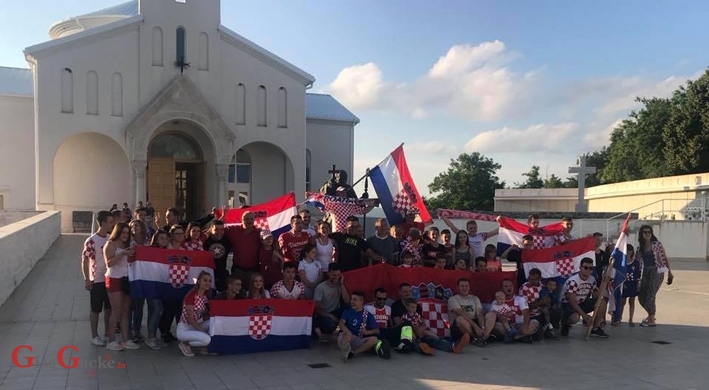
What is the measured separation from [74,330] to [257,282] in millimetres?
3224

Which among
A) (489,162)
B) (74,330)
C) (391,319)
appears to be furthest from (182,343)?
(489,162)

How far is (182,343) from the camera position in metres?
7.84

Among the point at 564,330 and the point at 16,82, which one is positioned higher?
the point at 16,82

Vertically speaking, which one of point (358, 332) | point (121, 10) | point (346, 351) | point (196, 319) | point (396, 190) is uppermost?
point (121, 10)

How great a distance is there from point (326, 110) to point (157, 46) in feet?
32.3

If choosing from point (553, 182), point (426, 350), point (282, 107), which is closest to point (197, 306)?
point (426, 350)

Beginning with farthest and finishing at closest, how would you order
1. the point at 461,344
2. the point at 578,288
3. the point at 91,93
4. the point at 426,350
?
the point at 91,93 < the point at 578,288 < the point at 461,344 < the point at 426,350

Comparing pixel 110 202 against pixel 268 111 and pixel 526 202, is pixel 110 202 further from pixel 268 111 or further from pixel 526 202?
pixel 526 202

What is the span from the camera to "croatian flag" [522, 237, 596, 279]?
9.92 meters

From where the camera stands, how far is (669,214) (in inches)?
1245

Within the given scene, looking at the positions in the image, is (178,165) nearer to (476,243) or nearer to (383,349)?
(476,243)

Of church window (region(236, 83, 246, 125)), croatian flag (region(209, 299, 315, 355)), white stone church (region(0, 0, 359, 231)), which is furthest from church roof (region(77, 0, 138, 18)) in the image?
croatian flag (region(209, 299, 315, 355))

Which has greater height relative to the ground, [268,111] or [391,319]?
[268,111]

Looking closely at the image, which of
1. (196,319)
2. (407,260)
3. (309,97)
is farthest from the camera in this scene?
(309,97)
